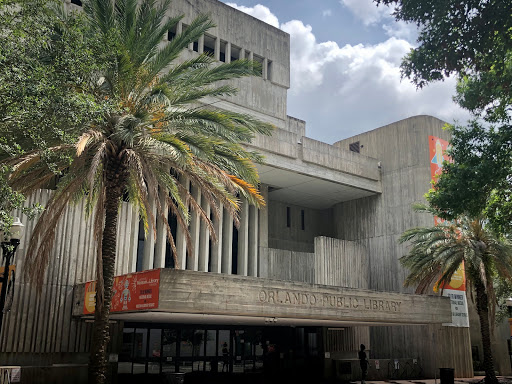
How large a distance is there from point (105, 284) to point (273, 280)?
6231mm

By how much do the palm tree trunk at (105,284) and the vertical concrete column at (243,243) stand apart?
14.2 metres

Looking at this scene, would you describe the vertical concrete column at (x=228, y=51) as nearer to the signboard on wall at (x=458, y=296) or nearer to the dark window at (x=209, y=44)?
the dark window at (x=209, y=44)

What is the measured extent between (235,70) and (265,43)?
18.0 meters

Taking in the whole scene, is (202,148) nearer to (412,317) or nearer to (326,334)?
(412,317)

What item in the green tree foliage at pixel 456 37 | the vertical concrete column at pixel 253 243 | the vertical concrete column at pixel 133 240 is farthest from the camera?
the vertical concrete column at pixel 253 243

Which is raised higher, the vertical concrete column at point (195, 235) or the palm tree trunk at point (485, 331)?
the vertical concrete column at point (195, 235)

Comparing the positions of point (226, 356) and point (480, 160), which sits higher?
point (480, 160)

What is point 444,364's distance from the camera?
94.5ft

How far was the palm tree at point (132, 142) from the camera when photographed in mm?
14195

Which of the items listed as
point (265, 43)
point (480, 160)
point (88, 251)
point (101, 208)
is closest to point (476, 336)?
point (480, 160)

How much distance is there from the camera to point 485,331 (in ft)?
83.6

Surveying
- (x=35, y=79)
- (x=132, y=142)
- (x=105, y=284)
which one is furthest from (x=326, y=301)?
(x=35, y=79)

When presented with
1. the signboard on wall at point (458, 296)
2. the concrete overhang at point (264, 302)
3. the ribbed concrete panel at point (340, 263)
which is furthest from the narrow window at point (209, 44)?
the concrete overhang at point (264, 302)

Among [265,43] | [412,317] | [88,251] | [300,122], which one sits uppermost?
[265,43]
